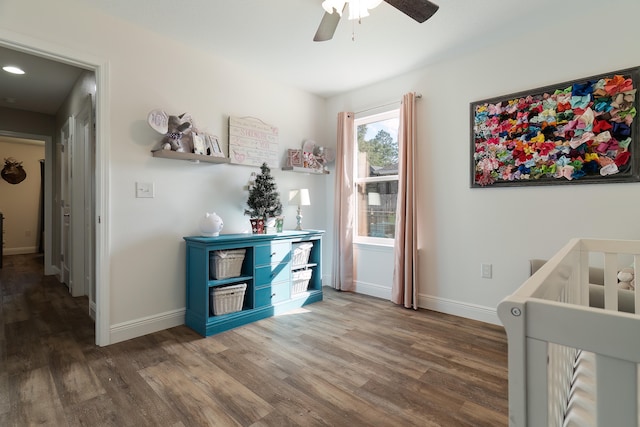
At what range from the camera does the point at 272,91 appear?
133 inches

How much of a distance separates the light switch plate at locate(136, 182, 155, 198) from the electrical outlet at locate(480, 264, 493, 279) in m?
2.90

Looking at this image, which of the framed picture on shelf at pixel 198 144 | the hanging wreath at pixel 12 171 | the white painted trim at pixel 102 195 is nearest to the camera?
the white painted trim at pixel 102 195

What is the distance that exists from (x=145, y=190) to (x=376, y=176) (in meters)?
2.36

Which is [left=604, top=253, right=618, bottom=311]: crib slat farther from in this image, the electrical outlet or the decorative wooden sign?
the decorative wooden sign

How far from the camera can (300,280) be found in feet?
10.5

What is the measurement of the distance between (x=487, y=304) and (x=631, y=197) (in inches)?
50.5

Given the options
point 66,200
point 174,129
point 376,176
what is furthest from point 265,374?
point 66,200

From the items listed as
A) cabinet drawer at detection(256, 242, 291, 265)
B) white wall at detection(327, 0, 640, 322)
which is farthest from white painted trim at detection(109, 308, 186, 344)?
white wall at detection(327, 0, 640, 322)

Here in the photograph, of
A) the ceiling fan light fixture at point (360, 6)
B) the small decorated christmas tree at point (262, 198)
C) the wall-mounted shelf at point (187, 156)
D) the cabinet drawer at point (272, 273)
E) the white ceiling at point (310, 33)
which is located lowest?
the cabinet drawer at point (272, 273)

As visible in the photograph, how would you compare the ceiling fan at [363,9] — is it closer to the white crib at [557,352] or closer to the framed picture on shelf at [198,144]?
the framed picture on shelf at [198,144]

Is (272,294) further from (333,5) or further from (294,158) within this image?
(333,5)

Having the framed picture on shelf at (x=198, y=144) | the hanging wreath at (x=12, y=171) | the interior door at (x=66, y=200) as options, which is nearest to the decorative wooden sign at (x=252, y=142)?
the framed picture on shelf at (x=198, y=144)

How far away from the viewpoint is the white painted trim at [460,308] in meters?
2.69

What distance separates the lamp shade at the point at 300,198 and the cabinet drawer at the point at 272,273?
707 millimetres
